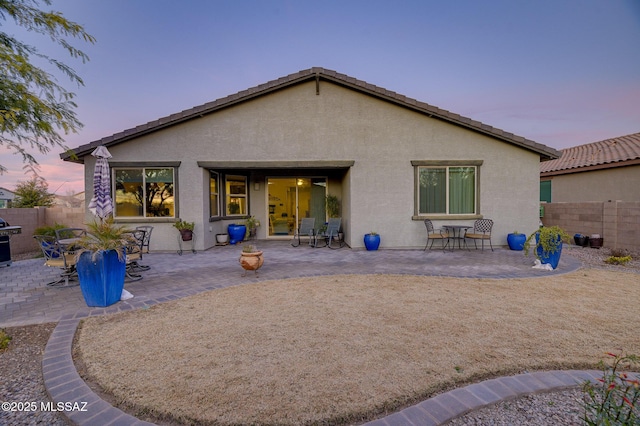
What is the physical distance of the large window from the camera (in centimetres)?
941

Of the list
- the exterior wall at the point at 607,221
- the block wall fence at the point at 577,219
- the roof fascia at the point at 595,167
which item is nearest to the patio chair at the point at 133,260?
the block wall fence at the point at 577,219

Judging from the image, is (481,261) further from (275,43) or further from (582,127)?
(582,127)

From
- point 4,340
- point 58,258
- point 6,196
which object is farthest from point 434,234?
point 6,196

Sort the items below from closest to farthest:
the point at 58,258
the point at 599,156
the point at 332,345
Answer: the point at 332,345
the point at 58,258
the point at 599,156

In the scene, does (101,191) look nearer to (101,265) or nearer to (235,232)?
(101,265)

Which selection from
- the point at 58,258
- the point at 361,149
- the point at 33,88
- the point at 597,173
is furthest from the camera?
the point at 597,173

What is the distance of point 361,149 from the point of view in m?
9.26

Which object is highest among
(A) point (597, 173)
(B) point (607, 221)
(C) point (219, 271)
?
(A) point (597, 173)

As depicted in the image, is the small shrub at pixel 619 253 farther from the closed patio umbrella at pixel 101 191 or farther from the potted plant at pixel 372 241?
the closed patio umbrella at pixel 101 191

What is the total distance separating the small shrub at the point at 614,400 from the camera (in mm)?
1499

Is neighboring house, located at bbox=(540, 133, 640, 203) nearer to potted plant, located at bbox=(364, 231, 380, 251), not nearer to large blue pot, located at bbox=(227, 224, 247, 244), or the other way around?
potted plant, located at bbox=(364, 231, 380, 251)

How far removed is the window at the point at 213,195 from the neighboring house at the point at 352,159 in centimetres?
67

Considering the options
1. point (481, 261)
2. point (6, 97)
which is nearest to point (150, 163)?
point (6, 97)

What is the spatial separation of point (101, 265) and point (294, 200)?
814 centimetres
